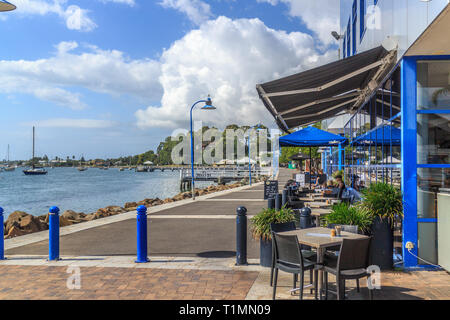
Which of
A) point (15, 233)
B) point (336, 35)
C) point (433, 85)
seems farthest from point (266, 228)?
point (336, 35)

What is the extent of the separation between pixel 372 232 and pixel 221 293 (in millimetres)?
2849

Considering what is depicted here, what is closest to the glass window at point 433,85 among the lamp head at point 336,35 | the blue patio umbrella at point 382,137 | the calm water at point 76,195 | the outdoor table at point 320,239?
the blue patio umbrella at point 382,137

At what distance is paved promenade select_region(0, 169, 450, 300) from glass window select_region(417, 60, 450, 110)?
2.89 metres

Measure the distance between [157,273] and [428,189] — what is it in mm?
4889

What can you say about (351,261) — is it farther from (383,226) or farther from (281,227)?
(383,226)

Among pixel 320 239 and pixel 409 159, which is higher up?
pixel 409 159

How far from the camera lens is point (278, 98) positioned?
9.16 meters

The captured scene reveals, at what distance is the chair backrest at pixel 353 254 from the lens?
470cm

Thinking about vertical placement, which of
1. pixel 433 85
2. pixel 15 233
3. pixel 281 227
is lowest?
pixel 15 233

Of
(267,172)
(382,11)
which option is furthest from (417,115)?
(267,172)

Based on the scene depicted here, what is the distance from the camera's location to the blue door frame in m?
6.79

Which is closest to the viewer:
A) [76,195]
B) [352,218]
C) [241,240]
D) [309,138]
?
[352,218]

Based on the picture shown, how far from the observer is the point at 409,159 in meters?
6.80

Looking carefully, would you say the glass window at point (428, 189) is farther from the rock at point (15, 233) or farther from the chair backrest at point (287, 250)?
the rock at point (15, 233)
